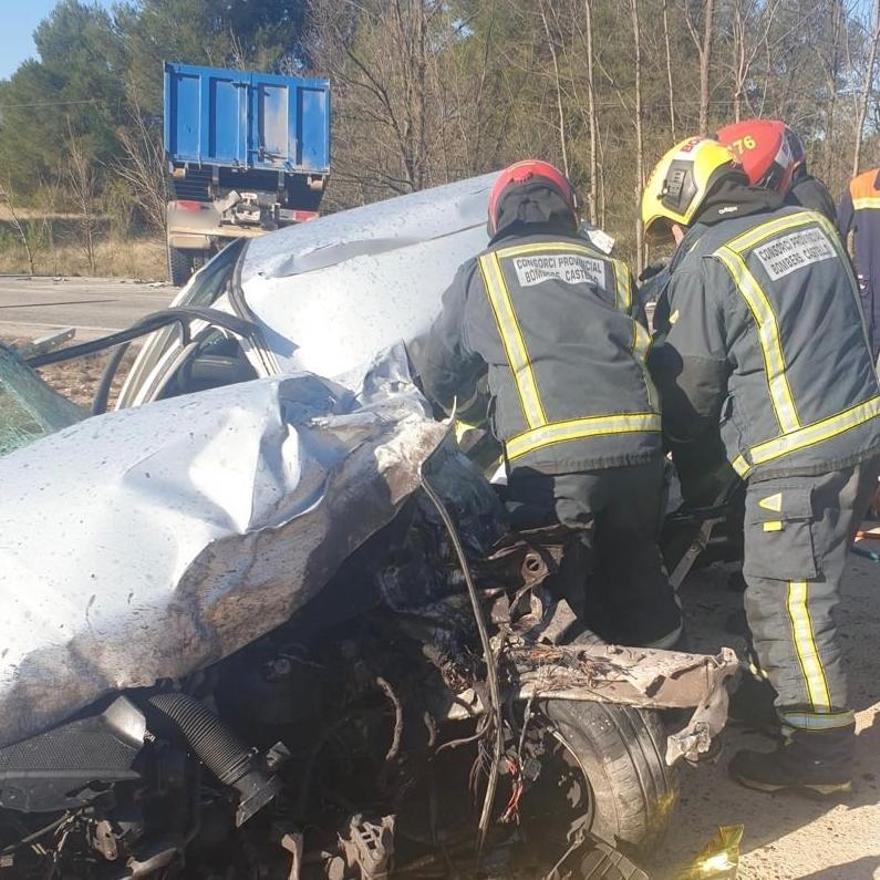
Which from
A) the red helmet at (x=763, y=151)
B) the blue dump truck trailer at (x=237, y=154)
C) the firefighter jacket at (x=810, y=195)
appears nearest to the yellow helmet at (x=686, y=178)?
the red helmet at (x=763, y=151)

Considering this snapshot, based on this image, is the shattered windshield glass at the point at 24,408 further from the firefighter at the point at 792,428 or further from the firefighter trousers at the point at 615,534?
the firefighter at the point at 792,428

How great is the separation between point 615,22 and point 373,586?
15.7 meters

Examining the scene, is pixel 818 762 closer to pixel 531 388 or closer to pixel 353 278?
pixel 531 388

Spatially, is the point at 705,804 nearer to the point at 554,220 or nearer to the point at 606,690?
the point at 606,690

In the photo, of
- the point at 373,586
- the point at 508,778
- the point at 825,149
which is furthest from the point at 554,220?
the point at 825,149

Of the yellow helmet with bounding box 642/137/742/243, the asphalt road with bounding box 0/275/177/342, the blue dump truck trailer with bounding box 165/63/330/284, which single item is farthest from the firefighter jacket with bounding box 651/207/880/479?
the blue dump truck trailer with bounding box 165/63/330/284

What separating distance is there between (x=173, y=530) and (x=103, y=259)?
2402 cm

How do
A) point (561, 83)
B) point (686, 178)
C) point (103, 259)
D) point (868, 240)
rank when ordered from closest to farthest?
point (686, 178) → point (868, 240) → point (561, 83) → point (103, 259)

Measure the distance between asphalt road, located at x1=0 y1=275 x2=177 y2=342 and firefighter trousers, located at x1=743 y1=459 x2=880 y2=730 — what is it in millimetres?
7719

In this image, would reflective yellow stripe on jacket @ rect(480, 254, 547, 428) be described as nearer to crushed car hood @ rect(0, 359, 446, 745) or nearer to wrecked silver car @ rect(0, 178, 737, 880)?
wrecked silver car @ rect(0, 178, 737, 880)

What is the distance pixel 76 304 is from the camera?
14.6 m

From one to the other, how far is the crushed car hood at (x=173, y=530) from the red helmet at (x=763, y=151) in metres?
2.50

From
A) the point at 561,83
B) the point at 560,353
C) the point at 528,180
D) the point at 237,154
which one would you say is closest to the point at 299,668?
the point at 560,353

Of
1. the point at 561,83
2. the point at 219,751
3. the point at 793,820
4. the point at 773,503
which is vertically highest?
the point at 561,83
